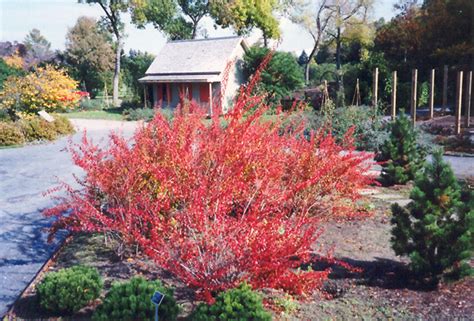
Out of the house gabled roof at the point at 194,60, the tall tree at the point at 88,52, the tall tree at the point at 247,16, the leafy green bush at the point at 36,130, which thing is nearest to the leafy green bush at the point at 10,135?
the leafy green bush at the point at 36,130

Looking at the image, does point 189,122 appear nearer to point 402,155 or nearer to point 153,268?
point 153,268

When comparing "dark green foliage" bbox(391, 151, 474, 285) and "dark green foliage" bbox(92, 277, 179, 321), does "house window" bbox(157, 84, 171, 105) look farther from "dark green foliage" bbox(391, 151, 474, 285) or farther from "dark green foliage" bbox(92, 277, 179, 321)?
"dark green foliage" bbox(92, 277, 179, 321)

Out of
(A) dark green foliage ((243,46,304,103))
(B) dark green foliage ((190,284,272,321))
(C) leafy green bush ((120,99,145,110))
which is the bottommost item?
(B) dark green foliage ((190,284,272,321))

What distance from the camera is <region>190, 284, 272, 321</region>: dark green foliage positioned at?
3.62 meters

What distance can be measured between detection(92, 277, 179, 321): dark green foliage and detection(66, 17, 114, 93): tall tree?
114 ft

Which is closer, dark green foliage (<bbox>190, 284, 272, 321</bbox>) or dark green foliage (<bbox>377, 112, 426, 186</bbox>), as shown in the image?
dark green foliage (<bbox>190, 284, 272, 321</bbox>)

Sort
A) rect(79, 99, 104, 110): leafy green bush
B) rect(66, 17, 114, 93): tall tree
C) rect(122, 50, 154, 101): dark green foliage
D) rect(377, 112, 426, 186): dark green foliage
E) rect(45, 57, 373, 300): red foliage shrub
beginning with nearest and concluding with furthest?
rect(45, 57, 373, 300): red foliage shrub, rect(377, 112, 426, 186): dark green foliage, rect(79, 99, 104, 110): leafy green bush, rect(122, 50, 154, 101): dark green foliage, rect(66, 17, 114, 93): tall tree

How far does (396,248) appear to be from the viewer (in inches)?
193

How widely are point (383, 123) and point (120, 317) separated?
34.7ft

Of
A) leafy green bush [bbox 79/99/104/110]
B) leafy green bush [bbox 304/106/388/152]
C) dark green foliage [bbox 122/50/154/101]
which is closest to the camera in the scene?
leafy green bush [bbox 304/106/388/152]

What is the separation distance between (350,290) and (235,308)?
169 centimetres

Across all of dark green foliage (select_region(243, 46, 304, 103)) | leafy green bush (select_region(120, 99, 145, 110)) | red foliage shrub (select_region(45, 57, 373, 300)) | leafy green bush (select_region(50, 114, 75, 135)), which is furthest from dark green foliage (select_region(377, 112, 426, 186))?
leafy green bush (select_region(120, 99, 145, 110))

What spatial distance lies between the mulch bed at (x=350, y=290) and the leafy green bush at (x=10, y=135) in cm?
1120

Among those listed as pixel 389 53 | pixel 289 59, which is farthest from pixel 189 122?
pixel 389 53
